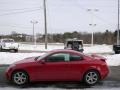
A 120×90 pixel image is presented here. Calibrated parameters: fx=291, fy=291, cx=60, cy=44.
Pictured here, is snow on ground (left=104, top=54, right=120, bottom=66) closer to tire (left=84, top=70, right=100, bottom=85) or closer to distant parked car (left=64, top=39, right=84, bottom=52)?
tire (left=84, top=70, right=100, bottom=85)

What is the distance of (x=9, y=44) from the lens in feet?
117

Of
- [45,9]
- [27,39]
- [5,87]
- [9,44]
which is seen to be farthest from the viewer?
[27,39]

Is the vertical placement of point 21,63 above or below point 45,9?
below

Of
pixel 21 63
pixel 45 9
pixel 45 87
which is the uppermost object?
pixel 45 9

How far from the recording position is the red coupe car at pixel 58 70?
11.1 meters

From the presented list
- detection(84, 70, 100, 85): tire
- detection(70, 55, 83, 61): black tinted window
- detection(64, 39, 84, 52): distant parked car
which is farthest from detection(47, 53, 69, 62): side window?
detection(64, 39, 84, 52): distant parked car

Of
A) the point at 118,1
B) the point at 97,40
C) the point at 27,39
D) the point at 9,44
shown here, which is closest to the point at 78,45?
the point at 9,44

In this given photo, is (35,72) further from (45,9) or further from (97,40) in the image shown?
(97,40)

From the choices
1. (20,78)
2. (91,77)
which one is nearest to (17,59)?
(20,78)

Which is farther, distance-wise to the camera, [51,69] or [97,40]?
[97,40]

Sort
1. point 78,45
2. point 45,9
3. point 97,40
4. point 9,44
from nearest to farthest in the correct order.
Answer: point 78,45 → point 9,44 → point 45,9 → point 97,40

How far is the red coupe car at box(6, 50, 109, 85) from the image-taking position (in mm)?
11062

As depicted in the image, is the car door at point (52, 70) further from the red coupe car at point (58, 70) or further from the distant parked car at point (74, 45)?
the distant parked car at point (74, 45)

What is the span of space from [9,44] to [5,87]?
25.4m
